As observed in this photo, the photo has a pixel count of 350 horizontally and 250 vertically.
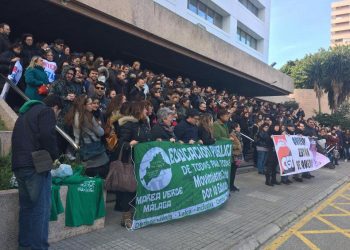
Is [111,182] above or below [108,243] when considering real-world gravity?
above

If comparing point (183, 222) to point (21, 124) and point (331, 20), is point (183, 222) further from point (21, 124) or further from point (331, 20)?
point (331, 20)

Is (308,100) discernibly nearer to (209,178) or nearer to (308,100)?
(308,100)

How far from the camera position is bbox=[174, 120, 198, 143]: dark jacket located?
7.34 m

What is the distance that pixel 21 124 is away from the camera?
409 centimetres

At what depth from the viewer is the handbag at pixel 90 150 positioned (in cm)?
595

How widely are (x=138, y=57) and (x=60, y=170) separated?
1113 cm

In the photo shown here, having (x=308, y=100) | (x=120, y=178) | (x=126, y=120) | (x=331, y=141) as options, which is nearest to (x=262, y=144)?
(x=126, y=120)

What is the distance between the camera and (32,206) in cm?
411

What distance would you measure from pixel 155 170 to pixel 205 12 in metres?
21.1

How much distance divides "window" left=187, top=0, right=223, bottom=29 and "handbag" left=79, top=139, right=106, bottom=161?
731 inches

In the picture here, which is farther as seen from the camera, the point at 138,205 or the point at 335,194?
the point at 335,194

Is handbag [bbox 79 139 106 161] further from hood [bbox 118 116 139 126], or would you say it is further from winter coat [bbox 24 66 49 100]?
winter coat [bbox 24 66 49 100]

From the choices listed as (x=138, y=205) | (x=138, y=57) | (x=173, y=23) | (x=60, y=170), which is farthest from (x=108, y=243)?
(x=138, y=57)

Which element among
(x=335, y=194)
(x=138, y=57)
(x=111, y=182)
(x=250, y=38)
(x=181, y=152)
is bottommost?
(x=335, y=194)
